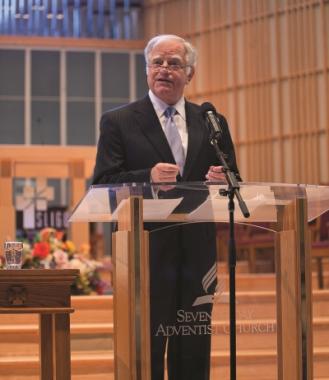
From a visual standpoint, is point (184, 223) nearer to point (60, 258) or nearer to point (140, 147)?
point (140, 147)

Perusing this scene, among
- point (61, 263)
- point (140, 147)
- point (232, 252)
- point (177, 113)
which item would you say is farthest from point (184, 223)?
point (61, 263)

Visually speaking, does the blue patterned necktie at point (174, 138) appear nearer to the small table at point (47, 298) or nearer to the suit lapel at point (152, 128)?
the suit lapel at point (152, 128)

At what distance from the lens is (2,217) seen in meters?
7.11

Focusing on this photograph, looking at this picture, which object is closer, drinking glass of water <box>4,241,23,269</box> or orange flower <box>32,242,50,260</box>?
drinking glass of water <box>4,241,23,269</box>

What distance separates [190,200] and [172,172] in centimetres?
17

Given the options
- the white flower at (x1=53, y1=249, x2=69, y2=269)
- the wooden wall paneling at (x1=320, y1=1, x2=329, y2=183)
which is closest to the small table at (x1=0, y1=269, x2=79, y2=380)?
the white flower at (x1=53, y1=249, x2=69, y2=269)

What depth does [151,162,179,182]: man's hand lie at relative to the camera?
275cm

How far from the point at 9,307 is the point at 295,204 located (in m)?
1.03

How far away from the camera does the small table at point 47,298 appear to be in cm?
280

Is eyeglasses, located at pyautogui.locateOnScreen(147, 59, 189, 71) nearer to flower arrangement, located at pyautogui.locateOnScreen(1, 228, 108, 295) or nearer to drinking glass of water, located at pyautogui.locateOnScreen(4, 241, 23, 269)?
drinking glass of water, located at pyautogui.locateOnScreen(4, 241, 23, 269)

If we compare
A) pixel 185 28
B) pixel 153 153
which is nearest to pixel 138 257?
pixel 153 153

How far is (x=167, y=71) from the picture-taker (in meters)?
3.19

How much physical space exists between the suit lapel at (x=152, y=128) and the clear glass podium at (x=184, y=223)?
1.53 ft

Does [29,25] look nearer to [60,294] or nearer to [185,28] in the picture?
[185,28]
